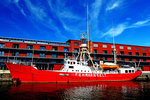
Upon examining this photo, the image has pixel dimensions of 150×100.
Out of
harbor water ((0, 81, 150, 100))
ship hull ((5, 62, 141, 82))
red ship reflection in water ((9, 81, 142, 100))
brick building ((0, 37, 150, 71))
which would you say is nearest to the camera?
harbor water ((0, 81, 150, 100))

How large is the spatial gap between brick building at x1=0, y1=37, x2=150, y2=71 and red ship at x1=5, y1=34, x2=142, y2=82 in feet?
24.1

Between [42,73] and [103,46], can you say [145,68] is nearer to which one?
[103,46]

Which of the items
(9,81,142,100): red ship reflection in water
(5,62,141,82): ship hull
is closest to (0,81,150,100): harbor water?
(9,81,142,100): red ship reflection in water

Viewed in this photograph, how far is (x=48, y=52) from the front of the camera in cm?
5169

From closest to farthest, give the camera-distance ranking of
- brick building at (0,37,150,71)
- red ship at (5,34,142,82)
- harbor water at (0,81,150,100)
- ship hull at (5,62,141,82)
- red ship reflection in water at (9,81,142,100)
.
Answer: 1. harbor water at (0,81,150,100)
2. red ship reflection in water at (9,81,142,100)
3. ship hull at (5,62,141,82)
4. red ship at (5,34,142,82)
5. brick building at (0,37,150,71)

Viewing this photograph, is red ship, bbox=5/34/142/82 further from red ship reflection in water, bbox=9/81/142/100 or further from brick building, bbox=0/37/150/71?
brick building, bbox=0/37/150/71

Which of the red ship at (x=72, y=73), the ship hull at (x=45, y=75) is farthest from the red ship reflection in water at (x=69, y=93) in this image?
the red ship at (x=72, y=73)

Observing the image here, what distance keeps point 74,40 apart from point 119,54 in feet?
84.9

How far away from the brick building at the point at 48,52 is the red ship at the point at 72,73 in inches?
289

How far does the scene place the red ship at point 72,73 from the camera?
1156 inches

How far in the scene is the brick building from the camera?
46.3 metres

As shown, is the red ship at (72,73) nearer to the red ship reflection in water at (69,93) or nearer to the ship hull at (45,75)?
the ship hull at (45,75)

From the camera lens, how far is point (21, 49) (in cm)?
4712

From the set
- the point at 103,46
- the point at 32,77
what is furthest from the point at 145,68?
the point at 32,77
